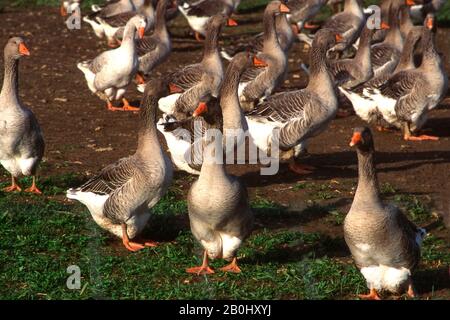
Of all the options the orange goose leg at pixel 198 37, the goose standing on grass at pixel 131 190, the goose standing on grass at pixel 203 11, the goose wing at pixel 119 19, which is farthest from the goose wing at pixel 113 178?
the orange goose leg at pixel 198 37

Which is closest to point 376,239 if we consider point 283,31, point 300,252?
point 300,252

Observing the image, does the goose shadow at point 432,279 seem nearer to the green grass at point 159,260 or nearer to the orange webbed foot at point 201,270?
the green grass at point 159,260

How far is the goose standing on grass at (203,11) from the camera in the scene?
1831 cm

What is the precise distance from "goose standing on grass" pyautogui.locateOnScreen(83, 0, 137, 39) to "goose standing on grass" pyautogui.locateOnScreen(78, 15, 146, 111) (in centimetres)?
418

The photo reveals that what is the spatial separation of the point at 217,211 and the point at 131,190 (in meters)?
1.06

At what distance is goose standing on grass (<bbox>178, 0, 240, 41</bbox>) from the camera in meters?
18.3

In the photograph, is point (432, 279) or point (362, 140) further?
point (432, 279)

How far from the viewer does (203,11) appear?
18.3m

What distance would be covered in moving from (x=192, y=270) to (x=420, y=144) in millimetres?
5239

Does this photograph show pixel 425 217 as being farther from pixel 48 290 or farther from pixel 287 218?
pixel 48 290

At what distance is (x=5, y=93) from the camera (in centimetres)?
970

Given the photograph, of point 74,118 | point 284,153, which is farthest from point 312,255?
point 74,118

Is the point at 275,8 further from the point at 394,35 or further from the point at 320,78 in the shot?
the point at 320,78

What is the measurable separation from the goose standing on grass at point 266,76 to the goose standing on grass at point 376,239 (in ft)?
19.1
